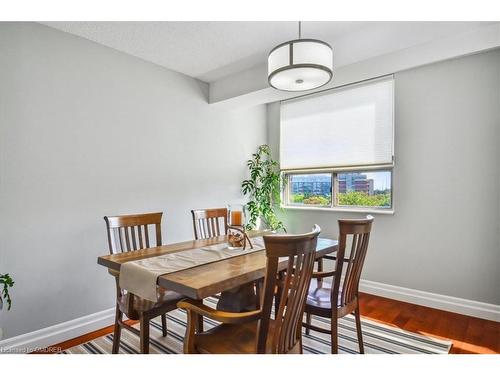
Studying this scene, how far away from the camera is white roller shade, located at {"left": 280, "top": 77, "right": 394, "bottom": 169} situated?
10.6 ft

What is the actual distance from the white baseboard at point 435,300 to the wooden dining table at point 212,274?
1479 millimetres

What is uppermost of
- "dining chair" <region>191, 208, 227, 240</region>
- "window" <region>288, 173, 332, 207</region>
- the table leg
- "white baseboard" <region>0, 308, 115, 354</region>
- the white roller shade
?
the white roller shade

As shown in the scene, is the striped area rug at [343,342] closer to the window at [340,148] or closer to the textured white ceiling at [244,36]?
the window at [340,148]

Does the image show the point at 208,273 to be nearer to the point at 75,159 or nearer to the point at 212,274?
the point at 212,274

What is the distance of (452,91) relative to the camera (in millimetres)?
2846

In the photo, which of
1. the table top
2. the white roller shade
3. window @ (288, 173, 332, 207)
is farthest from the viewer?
window @ (288, 173, 332, 207)

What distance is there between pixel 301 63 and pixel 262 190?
2349 millimetres

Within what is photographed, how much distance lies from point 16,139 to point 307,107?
3.05 meters

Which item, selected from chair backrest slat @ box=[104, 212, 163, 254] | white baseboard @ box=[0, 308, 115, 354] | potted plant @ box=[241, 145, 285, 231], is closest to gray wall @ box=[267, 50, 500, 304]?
potted plant @ box=[241, 145, 285, 231]

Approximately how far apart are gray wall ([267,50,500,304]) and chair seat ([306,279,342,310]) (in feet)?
4.67

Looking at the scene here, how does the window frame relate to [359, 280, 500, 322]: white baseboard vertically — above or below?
above

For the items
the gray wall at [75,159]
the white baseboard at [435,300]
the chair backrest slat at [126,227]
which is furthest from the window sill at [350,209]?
the chair backrest slat at [126,227]

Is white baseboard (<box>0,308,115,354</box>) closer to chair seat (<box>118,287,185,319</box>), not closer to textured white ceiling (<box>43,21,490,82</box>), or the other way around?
chair seat (<box>118,287,185,319</box>)

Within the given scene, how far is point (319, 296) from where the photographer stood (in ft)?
6.52
